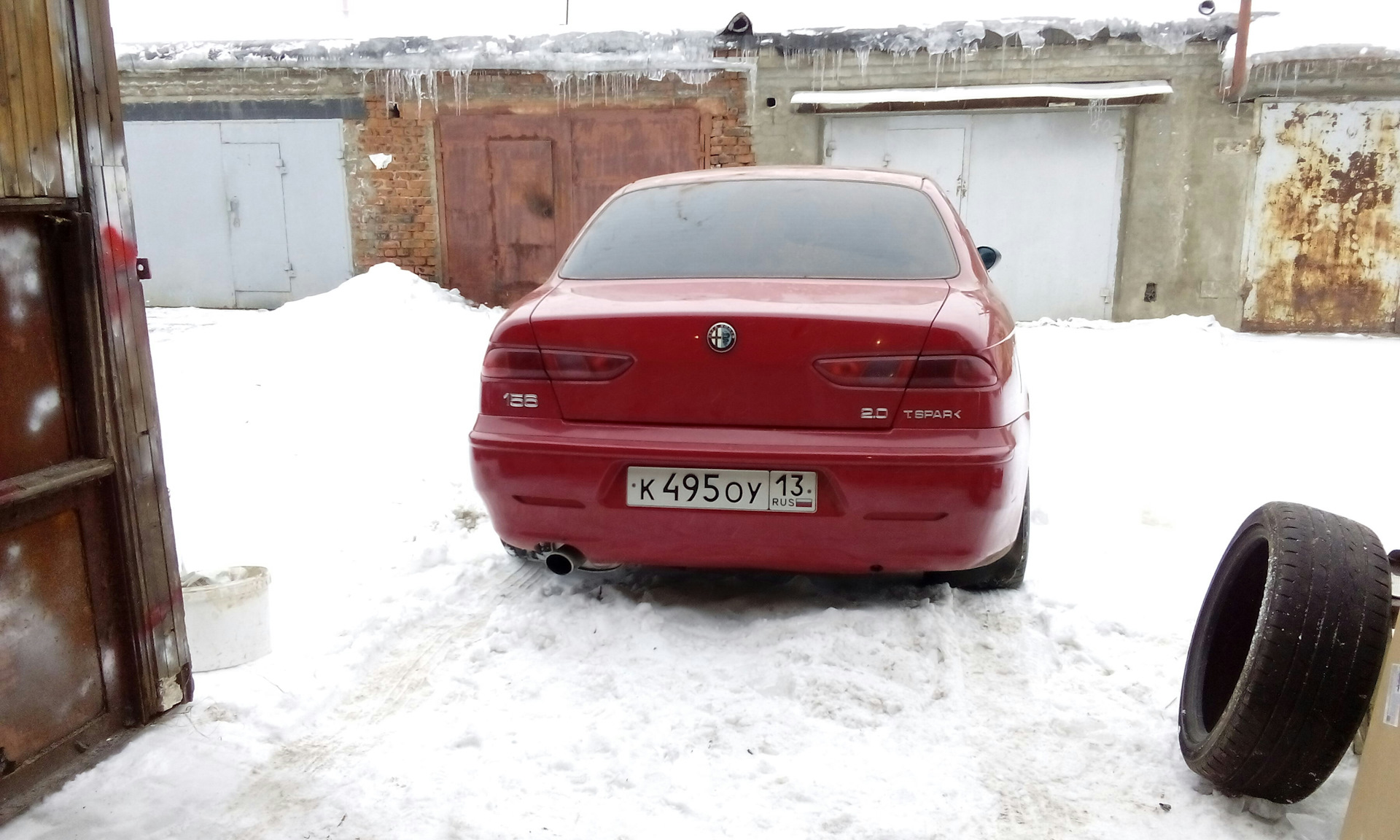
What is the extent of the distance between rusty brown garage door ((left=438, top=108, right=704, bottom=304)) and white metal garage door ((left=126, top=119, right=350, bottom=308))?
4.97 feet

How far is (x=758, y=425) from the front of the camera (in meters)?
2.74

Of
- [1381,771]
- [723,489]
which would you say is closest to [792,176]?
[723,489]

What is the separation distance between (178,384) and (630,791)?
5812mm

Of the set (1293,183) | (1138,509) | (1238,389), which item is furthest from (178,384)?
(1293,183)

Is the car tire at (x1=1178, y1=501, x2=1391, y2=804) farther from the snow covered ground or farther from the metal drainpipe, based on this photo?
the metal drainpipe

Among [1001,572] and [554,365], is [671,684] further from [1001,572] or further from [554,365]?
[1001,572]

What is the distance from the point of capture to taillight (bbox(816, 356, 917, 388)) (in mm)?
2662

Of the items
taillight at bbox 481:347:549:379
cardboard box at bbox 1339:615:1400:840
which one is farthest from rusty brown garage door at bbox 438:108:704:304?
cardboard box at bbox 1339:615:1400:840

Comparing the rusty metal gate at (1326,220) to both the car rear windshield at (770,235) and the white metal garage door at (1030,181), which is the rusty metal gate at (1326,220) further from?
the car rear windshield at (770,235)

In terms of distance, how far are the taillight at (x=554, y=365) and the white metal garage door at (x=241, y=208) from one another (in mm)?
9913

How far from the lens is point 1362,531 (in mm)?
2113

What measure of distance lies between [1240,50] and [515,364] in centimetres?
956

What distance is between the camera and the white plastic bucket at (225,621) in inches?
108

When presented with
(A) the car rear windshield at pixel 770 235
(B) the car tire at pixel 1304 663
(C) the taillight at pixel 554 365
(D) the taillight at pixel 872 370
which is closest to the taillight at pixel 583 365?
(C) the taillight at pixel 554 365
